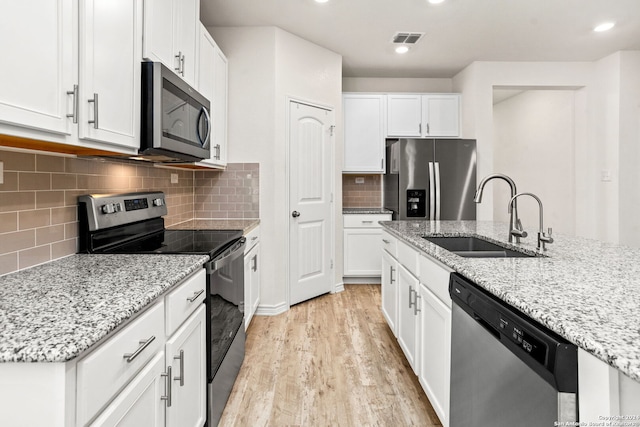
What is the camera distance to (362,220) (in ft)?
14.3

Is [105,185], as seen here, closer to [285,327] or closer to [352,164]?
[285,327]

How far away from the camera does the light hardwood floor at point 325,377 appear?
187 centimetres

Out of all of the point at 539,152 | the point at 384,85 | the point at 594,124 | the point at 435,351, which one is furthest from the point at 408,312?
the point at 539,152

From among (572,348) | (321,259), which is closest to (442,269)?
(572,348)

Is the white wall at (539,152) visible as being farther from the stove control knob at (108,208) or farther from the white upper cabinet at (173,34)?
the stove control knob at (108,208)

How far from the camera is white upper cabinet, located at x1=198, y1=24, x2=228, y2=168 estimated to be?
2.58 m

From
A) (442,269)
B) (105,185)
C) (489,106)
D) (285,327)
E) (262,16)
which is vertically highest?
(262,16)

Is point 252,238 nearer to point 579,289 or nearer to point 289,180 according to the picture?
point 289,180

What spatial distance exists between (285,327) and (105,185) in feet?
5.81

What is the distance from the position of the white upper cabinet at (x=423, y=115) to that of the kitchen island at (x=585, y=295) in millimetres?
2965

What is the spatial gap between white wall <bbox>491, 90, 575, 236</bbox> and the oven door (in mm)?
4353

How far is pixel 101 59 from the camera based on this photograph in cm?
132

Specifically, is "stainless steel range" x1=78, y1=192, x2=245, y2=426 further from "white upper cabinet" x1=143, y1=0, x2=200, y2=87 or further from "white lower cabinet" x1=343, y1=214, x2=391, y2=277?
"white lower cabinet" x1=343, y1=214, x2=391, y2=277

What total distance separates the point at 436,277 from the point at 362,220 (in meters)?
2.67
